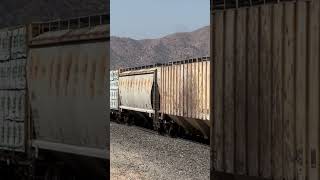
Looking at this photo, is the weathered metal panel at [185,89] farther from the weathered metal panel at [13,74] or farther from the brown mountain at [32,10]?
the brown mountain at [32,10]

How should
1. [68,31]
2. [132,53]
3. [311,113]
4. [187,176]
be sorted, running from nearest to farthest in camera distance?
[311,113] → [68,31] → [187,176] → [132,53]

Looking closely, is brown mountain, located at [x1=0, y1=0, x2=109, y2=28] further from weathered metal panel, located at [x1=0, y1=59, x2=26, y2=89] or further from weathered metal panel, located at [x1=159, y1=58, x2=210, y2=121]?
weathered metal panel, located at [x1=0, y1=59, x2=26, y2=89]

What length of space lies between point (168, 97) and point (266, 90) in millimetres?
14446

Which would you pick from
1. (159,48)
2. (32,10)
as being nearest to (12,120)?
(32,10)

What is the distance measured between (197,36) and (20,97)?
463ft

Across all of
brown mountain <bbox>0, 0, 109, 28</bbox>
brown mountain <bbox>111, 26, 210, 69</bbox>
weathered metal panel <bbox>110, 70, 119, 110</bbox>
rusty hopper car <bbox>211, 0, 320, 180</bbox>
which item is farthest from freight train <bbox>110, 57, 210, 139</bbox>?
brown mountain <bbox>111, 26, 210, 69</bbox>

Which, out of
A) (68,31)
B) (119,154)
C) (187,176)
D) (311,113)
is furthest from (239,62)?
(119,154)

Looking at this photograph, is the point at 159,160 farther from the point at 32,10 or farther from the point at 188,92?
the point at 32,10

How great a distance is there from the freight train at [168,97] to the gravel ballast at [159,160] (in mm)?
1113

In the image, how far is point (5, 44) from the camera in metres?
12.6

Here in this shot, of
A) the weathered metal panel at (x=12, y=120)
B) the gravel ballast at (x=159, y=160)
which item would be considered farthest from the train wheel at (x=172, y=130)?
the weathered metal panel at (x=12, y=120)

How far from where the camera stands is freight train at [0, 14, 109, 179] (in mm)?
8945

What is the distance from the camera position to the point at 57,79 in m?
10.2

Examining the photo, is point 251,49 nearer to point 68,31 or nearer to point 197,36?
point 68,31
